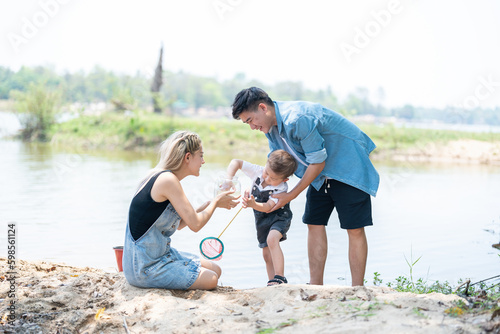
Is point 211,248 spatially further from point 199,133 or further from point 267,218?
point 199,133

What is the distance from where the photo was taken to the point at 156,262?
11.0ft

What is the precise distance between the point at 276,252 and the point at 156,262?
89 centimetres

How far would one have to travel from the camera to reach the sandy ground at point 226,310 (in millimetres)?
2475

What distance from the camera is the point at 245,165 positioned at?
3883 millimetres

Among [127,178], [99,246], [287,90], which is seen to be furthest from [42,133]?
[287,90]

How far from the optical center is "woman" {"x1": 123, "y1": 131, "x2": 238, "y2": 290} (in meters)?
3.28

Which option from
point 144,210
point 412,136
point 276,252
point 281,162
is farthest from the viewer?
point 412,136

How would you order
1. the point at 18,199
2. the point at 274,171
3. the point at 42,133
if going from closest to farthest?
the point at 274,171
the point at 18,199
the point at 42,133

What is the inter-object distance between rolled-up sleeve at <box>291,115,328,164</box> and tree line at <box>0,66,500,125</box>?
17495mm

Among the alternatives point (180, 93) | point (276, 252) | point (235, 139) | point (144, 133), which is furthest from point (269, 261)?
point (180, 93)

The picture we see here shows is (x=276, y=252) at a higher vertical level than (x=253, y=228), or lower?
higher

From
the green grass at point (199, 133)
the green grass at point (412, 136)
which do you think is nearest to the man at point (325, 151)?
the green grass at point (199, 133)

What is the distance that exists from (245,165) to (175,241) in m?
2.39

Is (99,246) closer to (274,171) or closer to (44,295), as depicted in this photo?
(44,295)
